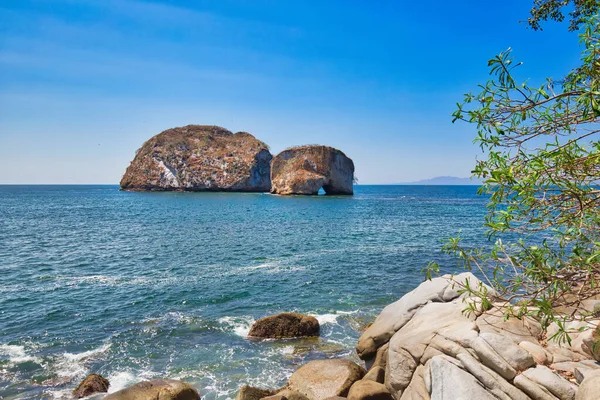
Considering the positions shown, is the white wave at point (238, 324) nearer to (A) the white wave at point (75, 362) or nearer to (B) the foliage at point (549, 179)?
(A) the white wave at point (75, 362)

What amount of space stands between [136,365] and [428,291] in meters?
10.7

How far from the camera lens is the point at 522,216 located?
20.4 ft

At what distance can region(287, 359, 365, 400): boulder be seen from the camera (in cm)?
1093

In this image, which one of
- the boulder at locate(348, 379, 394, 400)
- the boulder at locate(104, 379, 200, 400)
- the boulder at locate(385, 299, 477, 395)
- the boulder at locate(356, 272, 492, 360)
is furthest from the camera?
the boulder at locate(356, 272, 492, 360)

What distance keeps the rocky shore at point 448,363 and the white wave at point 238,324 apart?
4.82 m

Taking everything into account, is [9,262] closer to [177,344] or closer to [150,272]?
[150,272]

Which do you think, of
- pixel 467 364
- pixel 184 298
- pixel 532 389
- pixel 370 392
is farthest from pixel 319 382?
pixel 184 298

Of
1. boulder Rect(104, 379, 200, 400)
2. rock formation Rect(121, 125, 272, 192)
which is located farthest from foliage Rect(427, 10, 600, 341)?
rock formation Rect(121, 125, 272, 192)

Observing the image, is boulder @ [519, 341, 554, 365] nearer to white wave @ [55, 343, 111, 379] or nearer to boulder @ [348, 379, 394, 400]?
boulder @ [348, 379, 394, 400]

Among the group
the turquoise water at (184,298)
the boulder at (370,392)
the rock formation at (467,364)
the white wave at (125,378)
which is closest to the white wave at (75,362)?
the turquoise water at (184,298)

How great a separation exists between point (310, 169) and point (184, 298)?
293 feet

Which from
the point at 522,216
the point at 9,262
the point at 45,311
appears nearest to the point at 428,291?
the point at 522,216

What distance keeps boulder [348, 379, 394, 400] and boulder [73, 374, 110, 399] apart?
7.83m

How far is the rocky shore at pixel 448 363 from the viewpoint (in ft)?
24.1
